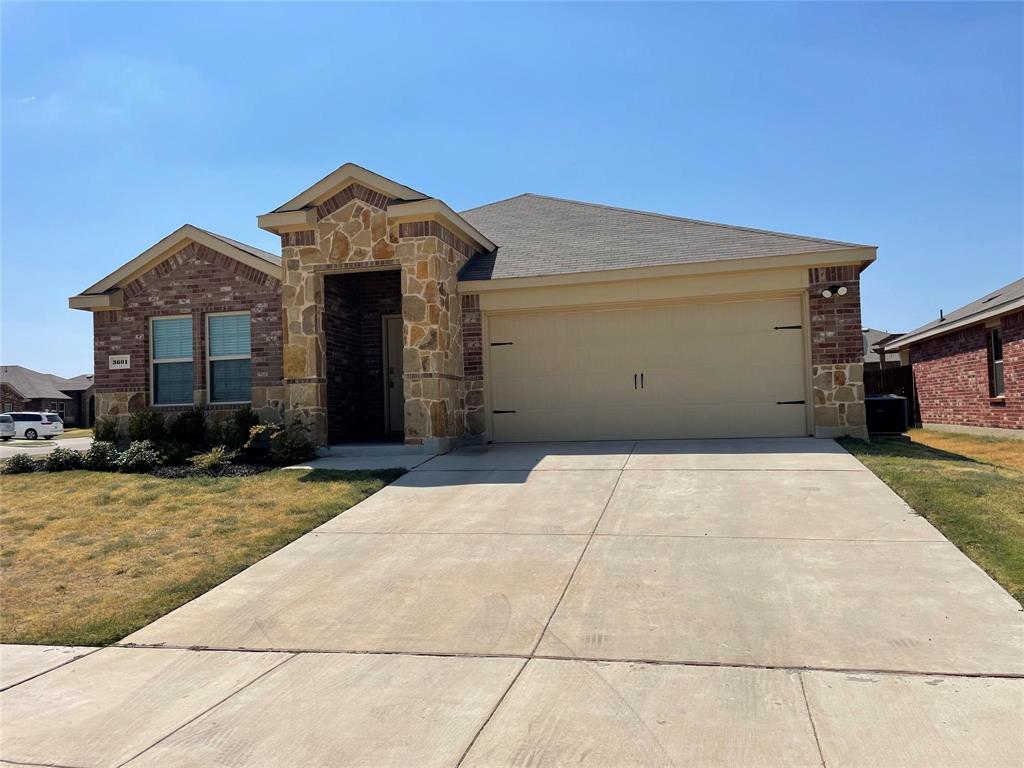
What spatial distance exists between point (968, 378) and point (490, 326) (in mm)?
13171

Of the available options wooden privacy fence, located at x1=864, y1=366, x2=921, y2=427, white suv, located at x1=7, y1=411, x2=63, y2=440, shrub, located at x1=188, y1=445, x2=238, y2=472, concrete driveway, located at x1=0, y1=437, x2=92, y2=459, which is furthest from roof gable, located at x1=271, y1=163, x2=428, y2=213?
white suv, located at x1=7, y1=411, x2=63, y2=440

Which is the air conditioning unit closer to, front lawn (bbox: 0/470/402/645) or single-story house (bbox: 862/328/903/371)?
front lawn (bbox: 0/470/402/645)

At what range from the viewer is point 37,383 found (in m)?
51.5

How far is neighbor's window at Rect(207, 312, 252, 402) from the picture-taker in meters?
13.5

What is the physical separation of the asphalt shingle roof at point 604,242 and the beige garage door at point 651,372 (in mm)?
801

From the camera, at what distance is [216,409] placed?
13.5 m

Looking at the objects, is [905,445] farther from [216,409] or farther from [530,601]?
[216,409]

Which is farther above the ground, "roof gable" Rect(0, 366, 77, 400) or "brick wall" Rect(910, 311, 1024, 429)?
"roof gable" Rect(0, 366, 77, 400)

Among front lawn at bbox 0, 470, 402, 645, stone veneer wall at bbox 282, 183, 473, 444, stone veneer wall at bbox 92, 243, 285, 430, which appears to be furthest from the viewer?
stone veneer wall at bbox 92, 243, 285, 430

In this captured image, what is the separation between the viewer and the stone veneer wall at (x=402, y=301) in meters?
11.8

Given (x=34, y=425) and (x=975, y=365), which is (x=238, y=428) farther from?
(x=34, y=425)

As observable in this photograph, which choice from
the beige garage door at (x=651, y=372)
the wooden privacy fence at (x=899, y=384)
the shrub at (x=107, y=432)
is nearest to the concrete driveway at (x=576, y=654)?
the beige garage door at (x=651, y=372)

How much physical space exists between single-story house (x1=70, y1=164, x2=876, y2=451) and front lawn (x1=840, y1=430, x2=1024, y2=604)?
5.10ft

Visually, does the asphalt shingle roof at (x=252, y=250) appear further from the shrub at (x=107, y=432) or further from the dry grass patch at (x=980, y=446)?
the dry grass patch at (x=980, y=446)
